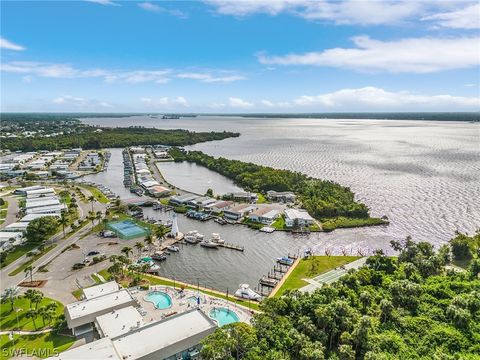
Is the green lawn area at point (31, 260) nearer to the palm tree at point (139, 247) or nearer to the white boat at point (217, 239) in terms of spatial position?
the palm tree at point (139, 247)

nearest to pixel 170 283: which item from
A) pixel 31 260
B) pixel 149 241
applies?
pixel 149 241

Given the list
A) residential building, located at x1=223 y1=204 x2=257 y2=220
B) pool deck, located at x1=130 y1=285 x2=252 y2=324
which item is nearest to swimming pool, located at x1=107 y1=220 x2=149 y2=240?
residential building, located at x1=223 y1=204 x2=257 y2=220

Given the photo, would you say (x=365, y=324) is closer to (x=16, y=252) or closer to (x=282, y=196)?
(x=16, y=252)

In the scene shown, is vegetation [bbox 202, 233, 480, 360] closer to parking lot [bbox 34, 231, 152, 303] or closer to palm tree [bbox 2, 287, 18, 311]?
parking lot [bbox 34, 231, 152, 303]

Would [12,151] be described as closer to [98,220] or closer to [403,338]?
[98,220]

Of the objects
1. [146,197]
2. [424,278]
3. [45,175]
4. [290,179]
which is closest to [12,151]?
[45,175]

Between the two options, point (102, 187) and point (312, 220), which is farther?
point (102, 187)

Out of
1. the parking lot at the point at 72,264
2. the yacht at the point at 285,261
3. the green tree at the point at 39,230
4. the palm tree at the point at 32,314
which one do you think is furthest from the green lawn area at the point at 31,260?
the yacht at the point at 285,261
